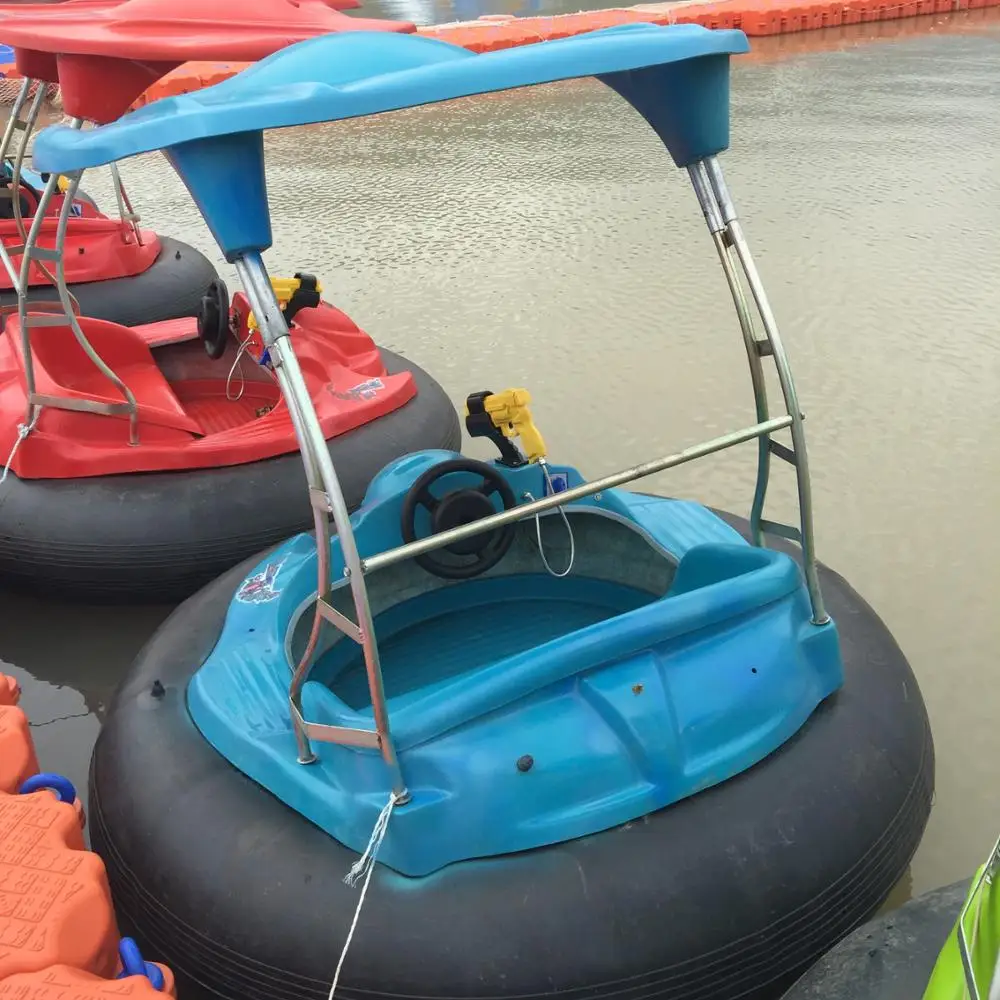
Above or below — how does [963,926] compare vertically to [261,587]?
above

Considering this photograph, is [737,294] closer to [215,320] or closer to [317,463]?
[317,463]

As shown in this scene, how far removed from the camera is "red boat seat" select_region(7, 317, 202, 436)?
258cm

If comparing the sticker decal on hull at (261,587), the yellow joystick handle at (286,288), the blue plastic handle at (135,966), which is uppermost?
the yellow joystick handle at (286,288)

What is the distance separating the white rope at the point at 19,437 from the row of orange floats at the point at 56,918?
1.10 metres

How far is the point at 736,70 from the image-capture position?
27.9 feet

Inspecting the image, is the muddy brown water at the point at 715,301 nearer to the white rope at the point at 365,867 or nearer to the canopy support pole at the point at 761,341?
the canopy support pole at the point at 761,341

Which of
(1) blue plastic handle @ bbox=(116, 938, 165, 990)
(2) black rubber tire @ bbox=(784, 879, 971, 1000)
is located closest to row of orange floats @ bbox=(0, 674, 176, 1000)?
(1) blue plastic handle @ bbox=(116, 938, 165, 990)

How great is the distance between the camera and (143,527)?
2424 millimetres

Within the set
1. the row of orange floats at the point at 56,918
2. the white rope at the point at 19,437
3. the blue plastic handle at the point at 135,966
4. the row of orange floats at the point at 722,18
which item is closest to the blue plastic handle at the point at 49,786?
the row of orange floats at the point at 56,918

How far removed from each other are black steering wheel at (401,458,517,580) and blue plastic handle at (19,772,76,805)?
70 cm

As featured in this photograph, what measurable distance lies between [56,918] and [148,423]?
1495 millimetres

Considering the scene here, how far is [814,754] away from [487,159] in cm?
568

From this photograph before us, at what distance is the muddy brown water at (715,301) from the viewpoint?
2.52m

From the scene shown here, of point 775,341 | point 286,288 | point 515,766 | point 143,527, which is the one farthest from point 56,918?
point 286,288
